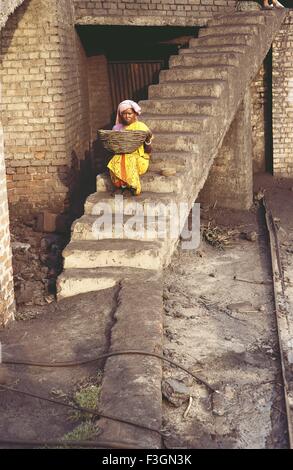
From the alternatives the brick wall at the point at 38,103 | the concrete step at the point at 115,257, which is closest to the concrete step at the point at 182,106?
the brick wall at the point at 38,103

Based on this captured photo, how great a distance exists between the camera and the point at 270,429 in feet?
14.0

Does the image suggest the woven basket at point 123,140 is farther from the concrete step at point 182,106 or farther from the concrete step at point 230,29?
the concrete step at point 230,29

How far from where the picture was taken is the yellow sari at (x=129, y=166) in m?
6.75

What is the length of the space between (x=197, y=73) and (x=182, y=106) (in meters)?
0.89

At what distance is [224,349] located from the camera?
544 cm

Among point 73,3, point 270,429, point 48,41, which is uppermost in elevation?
point 73,3

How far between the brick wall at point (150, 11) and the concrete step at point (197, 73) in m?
1.19

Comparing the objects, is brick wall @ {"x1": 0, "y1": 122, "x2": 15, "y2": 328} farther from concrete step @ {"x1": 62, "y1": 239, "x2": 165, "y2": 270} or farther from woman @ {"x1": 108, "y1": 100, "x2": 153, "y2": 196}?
woman @ {"x1": 108, "y1": 100, "x2": 153, "y2": 196}

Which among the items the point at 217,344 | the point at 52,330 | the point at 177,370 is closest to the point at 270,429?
the point at 177,370

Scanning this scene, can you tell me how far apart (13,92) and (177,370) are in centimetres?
528

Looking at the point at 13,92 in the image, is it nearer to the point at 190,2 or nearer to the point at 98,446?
the point at 190,2

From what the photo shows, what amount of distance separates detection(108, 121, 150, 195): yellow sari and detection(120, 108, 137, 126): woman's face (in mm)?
48

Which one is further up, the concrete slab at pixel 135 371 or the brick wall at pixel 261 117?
the brick wall at pixel 261 117

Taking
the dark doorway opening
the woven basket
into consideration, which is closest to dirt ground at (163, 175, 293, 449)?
the woven basket
